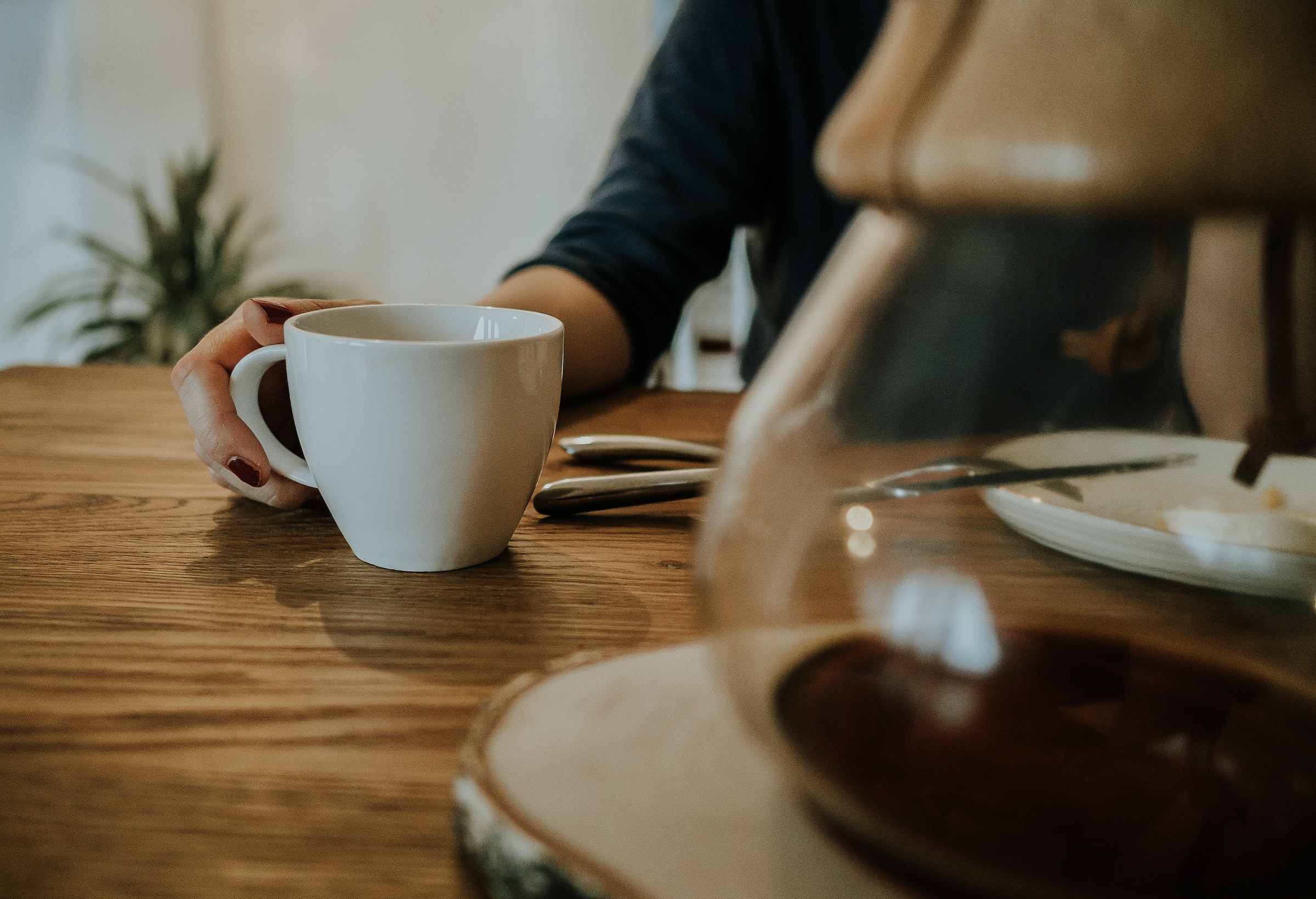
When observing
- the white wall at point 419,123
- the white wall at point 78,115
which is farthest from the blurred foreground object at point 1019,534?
the white wall at point 78,115

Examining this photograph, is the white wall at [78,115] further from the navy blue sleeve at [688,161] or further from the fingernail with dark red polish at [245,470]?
the fingernail with dark red polish at [245,470]

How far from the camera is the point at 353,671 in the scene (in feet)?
0.83

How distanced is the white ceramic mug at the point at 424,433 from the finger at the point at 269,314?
0.17 ft

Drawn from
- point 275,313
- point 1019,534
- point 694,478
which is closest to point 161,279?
point 275,313

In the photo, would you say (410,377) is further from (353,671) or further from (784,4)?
(784,4)

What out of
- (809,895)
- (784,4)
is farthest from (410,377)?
(784,4)

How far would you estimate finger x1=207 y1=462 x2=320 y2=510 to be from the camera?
0.39m

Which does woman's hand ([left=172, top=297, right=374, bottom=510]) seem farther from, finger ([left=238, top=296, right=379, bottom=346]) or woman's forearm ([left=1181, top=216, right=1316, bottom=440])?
woman's forearm ([left=1181, top=216, right=1316, bottom=440])

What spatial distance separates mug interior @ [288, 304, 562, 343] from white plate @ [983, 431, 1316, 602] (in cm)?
19

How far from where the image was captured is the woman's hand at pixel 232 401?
389 mm

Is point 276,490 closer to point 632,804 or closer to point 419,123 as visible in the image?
point 632,804

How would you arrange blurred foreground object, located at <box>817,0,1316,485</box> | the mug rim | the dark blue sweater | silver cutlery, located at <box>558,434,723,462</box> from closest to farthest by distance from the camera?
blurred foreground object, located at <box>817,0,1316,485</box>
the mug rim
silver cutlery, located at <box>558,434,723,462</box>
the dark blue sweater

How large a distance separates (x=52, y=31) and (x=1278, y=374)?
91.8 inches

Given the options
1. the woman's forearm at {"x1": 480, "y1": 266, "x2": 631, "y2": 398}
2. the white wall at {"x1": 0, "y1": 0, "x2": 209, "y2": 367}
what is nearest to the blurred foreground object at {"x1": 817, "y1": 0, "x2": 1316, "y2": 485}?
the woman's forearm at {"x1": 480, "y1": 266, "x2": 631, "y2": 398}
